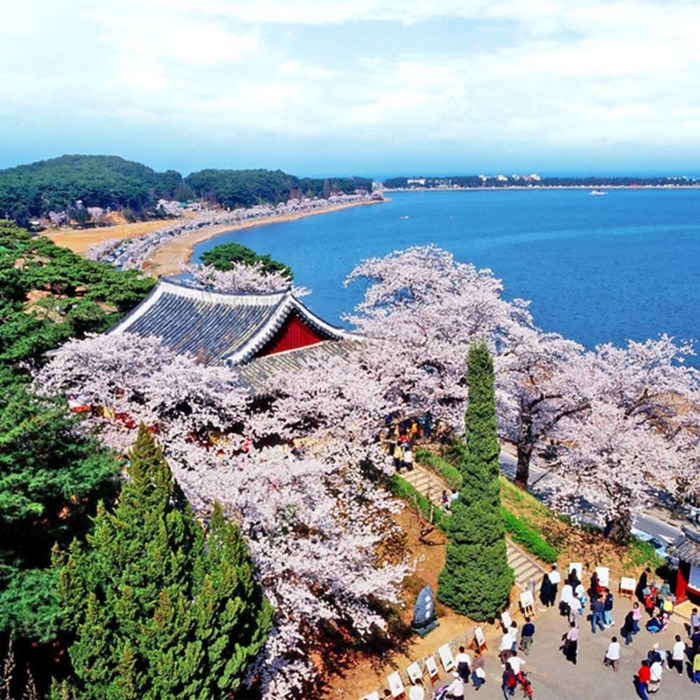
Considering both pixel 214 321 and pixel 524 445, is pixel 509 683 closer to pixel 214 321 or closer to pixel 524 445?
pixel 524 445

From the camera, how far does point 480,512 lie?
21219 millimetres

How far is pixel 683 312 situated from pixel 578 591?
72571mm

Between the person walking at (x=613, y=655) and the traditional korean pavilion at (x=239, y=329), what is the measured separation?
50.7 feet

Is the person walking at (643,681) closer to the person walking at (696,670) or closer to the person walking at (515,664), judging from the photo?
the person walking at (696,670)

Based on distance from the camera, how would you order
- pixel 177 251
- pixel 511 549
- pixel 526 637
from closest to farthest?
pixel 526 637 → pixel 511 549 → pixel 177 251

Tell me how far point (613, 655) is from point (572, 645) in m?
1.19

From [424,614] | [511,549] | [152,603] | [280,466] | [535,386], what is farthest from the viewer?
[535,386]

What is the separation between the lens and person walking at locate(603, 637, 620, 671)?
19422mm

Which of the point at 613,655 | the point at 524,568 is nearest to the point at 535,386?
the point at 524,568

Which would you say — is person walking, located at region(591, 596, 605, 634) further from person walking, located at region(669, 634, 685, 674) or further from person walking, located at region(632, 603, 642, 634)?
person walking, located at region(669, 634, 685, 674)

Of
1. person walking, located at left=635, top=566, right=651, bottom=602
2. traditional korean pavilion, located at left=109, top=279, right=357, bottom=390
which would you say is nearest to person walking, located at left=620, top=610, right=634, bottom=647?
person walking, located at left=635, top=566, right=651, bottom=602

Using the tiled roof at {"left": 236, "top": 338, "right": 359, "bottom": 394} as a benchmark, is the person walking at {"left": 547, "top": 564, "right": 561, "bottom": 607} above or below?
below

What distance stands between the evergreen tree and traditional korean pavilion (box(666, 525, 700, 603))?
51.7 feet

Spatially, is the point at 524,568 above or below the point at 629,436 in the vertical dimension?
below
